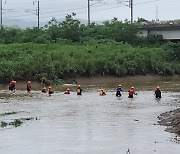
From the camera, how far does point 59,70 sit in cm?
6072

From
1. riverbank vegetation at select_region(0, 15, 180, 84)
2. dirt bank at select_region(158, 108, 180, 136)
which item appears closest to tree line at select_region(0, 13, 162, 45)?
riverbank vegetation at select_region(0, 15, 180, 84)

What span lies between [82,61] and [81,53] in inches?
157

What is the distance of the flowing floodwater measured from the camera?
2028cm

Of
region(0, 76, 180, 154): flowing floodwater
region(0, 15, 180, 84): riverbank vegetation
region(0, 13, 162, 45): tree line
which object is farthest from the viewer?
region(0, 13, 162, 45): tree line

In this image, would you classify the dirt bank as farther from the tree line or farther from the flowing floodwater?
the tree line

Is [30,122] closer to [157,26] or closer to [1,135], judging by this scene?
[1,135]

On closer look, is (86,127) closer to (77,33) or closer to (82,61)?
(82,61)

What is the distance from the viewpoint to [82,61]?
215 feet

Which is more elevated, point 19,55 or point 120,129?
point 19,55

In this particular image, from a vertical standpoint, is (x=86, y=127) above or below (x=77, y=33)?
below

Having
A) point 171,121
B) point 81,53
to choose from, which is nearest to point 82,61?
point 81,53

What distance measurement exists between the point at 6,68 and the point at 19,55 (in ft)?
26.7

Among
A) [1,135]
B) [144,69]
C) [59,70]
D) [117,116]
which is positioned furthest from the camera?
[144,69]

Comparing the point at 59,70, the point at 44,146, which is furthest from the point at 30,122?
the point at 59,70
